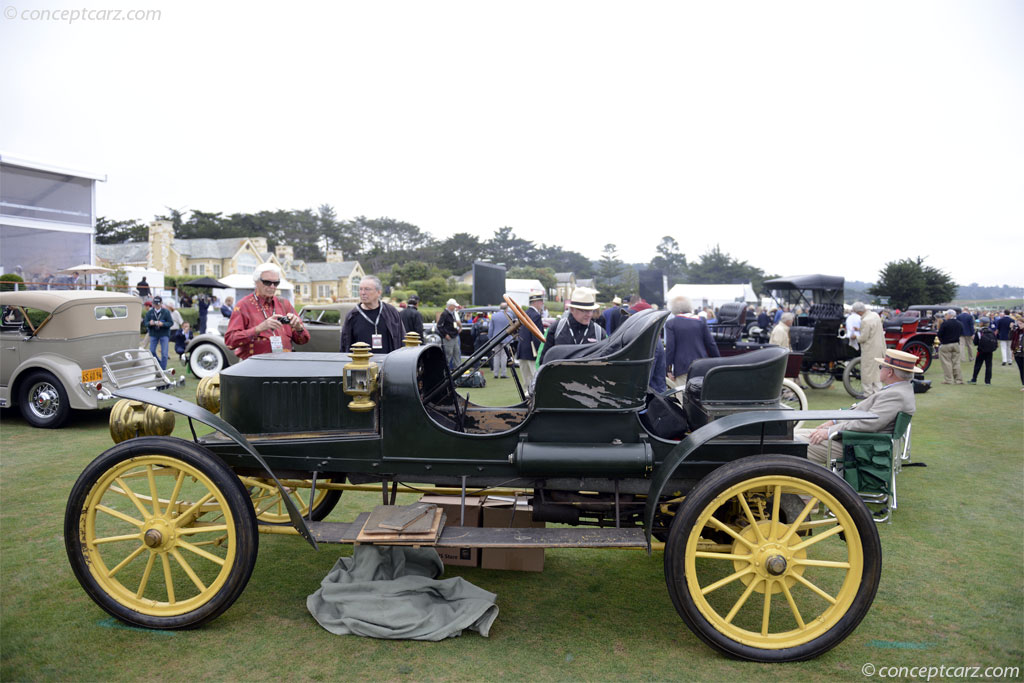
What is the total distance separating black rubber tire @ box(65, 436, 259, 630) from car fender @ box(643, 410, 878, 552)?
187 cm

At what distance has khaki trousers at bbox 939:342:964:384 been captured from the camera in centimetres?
1323

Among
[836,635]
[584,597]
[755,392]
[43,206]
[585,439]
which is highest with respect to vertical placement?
[43,206]

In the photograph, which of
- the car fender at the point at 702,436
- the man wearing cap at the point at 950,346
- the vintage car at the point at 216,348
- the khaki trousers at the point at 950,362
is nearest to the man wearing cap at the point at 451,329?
the vintage car at the point at 216,348

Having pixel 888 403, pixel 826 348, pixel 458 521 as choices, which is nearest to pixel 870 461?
pixel 888 403

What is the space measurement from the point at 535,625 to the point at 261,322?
2766mm

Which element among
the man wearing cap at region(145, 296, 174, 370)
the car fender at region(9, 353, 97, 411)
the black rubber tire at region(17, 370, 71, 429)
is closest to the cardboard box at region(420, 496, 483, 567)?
the car fender at region(9, 353, 97, 411)

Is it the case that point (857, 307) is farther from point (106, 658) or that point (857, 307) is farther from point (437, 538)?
point (106, 658)

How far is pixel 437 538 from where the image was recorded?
9.20ft

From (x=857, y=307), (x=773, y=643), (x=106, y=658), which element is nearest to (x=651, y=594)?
(x=773, y=643)

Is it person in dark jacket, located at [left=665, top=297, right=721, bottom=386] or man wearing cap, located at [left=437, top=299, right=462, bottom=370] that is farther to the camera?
man wearing cap, located at [left=437, top=299, right=462, bottom=370]

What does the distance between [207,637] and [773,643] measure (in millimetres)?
2617

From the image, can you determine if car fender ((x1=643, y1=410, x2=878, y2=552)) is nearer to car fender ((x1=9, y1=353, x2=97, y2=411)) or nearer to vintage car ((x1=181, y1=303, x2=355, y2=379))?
car fender ((x1=9, y1=353, x2=97, y2=411))

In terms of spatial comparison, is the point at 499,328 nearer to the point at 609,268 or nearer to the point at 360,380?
the point at 360,380

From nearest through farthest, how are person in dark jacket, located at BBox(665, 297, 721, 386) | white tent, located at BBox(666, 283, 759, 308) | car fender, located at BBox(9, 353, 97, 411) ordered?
1. person in dark jacket, located at BBox(665, 297, 721, 386)
2. car fender, located at BBox(9, 353, 97, 411)
3. white tent, located at BBox(666, 283, 759, 308)
